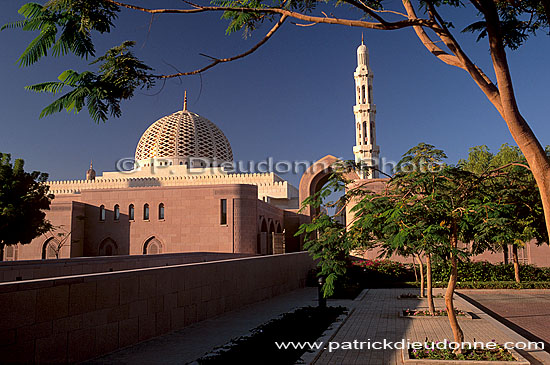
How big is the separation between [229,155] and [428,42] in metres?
46.8

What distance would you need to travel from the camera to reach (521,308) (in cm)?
1324

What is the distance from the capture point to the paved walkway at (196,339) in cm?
681

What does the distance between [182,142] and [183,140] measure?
0.24 meters

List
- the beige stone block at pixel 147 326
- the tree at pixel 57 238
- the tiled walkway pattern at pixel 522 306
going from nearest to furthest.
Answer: the beige stone block at pixel 147 326 → the tiled walkway pattern at pixel 522 306 → the tree at pixel 57 238

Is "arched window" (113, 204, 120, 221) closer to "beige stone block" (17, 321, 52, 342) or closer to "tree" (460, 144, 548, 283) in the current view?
"beige stone block" (17, 321, 52, 342)

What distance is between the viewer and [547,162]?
15.2ft

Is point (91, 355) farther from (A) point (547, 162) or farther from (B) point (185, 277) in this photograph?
(A) point (547, 162)

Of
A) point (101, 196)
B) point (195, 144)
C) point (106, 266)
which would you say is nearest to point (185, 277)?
point (106, 266)

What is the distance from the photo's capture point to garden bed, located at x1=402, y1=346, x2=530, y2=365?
6.37 metres

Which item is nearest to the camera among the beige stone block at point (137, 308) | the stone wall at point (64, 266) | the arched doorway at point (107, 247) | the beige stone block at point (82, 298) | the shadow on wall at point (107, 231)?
the beige stone block at point (82, 298)

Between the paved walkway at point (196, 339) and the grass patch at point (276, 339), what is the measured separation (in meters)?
0.30

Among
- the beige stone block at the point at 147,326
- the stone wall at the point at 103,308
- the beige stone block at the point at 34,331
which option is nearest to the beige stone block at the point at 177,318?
Answer: the stone wall at the point at 103,308

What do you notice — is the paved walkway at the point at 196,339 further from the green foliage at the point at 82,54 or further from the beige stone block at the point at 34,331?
the green foliage at the point at 82,54

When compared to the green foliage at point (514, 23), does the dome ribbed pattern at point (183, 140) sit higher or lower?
higher
